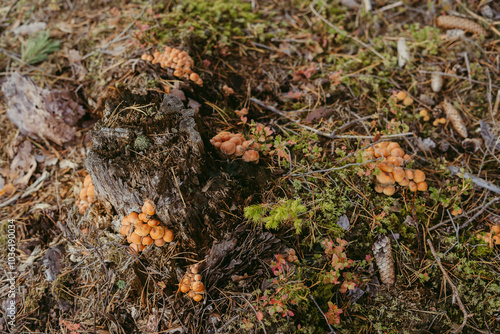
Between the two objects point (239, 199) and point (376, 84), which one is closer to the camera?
point (239, 199)

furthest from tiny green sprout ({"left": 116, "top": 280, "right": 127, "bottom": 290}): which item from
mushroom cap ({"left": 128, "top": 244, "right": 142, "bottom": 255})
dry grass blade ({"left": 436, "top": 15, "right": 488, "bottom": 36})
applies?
dry grass blade ({"left": 436, "top": 15, "right": 488, "bottom": 36})

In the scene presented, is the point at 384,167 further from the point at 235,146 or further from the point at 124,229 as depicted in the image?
the point at 124,229

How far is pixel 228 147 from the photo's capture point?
2932mm

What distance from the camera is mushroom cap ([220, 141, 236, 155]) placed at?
2934 millimetres

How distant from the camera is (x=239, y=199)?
115 inches

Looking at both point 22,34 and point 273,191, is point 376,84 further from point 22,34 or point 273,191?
point 22,34

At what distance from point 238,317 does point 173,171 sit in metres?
1.37

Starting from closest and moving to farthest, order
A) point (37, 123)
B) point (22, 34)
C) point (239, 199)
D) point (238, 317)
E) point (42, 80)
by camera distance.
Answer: point (238, 317)
point (239, 199)
point (37, 123)
point (42, 80)
point (22, 34)

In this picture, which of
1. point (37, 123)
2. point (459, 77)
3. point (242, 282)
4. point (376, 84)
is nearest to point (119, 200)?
point (242, 282)

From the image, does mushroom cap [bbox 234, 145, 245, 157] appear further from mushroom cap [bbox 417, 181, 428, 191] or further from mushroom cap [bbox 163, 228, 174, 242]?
mushroom cap [bbox 417, 181, 428, 191]

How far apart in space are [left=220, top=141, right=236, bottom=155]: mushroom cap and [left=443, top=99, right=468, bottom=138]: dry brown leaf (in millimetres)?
2789

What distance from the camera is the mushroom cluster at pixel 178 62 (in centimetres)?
358

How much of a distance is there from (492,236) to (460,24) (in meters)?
2.97

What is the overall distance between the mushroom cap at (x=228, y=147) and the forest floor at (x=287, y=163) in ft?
0.31
